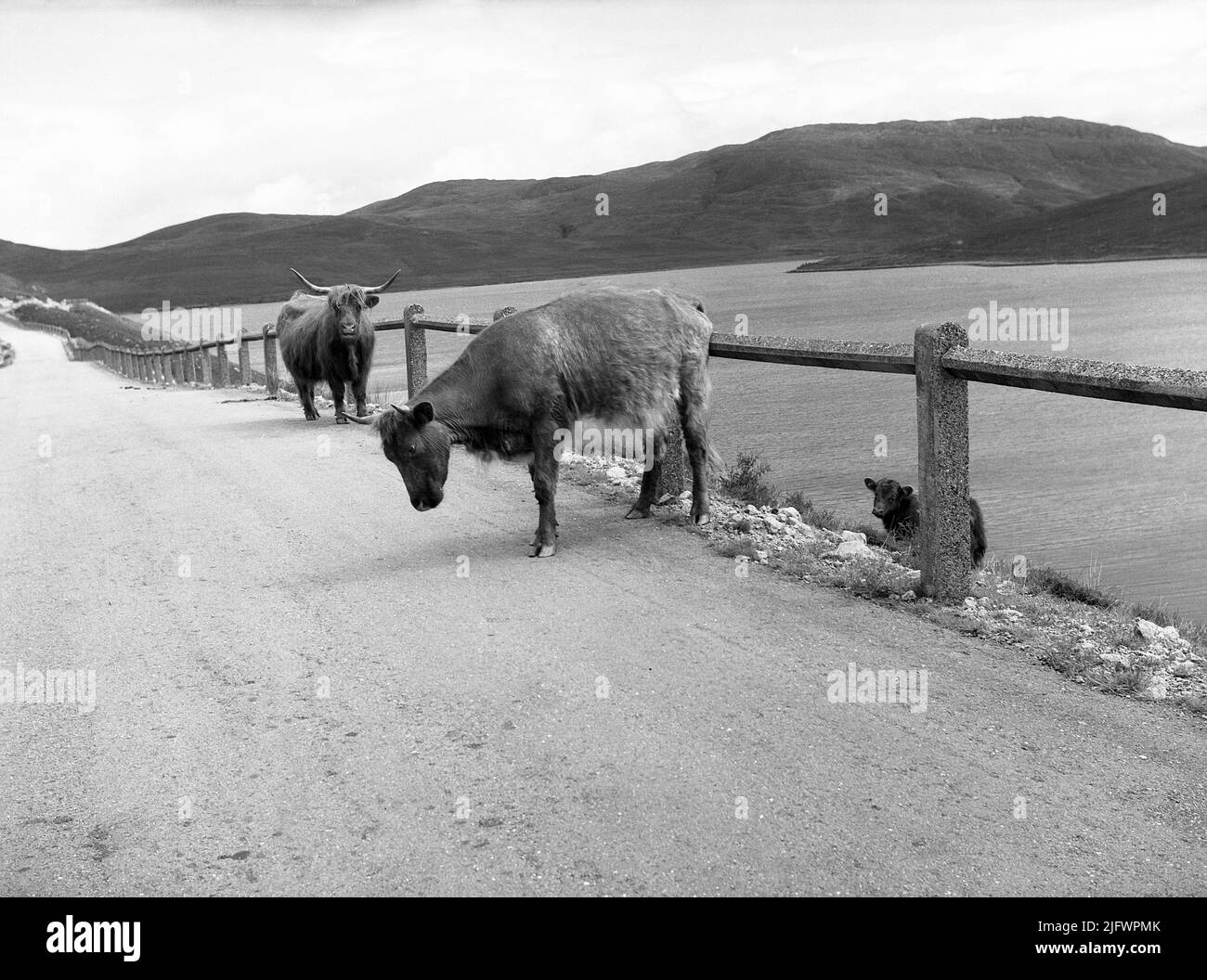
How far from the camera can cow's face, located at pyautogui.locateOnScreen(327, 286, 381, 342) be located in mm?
15445

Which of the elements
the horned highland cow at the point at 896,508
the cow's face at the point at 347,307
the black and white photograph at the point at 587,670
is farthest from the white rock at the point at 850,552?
the cow's face at the point at 347,307

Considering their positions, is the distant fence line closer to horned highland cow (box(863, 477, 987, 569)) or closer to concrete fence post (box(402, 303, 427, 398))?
horned highland cow (box(863, 477, 987, 569))

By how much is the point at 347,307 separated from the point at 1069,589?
9.32 metres

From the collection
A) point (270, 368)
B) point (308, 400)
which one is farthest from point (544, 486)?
point (270, 368)

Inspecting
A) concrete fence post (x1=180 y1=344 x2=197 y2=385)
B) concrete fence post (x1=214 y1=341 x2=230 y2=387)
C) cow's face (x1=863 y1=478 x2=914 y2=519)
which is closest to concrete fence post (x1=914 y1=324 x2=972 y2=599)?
cow's face (x1=863 y1=478 x2=914 y2=519)

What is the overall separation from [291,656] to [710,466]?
4.02 metres

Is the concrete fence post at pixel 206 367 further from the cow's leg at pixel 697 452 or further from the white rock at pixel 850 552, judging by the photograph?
the white rock at pixel 850 552

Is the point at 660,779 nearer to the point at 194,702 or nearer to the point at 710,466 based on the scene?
the point at 194,702

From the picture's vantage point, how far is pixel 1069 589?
10.1 meters

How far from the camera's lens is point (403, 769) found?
4930 millimetres

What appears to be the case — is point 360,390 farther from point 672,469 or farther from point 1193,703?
point 1193,703

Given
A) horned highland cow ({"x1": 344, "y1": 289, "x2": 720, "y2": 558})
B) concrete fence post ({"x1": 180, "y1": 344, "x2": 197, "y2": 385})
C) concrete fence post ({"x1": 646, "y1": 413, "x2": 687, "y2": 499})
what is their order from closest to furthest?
1. horned highland cow ({"x1": 344, "y1": 289, "x2": 720, "y2": 558})
2. concrete fence post ({"x1": 646, "y1": 413, "x2": 687, "y2": 499})
3. concrete fence post ({"x1": 180, "y1": 344, "x2": 197, "y2": 385})

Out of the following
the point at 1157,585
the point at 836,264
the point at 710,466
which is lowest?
the point at 1157,585
